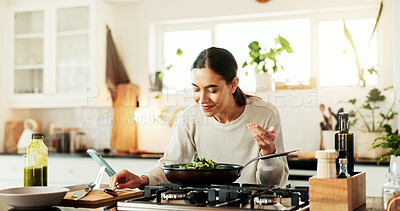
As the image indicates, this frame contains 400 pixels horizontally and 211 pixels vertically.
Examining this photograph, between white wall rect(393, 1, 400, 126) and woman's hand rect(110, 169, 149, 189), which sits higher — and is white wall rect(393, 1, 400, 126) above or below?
above

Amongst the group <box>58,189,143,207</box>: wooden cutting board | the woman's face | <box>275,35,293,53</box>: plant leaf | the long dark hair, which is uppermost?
<box>275,35,293,53</box>: plant leaf

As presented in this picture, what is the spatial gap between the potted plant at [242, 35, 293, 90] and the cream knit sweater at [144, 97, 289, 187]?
1.51 meters

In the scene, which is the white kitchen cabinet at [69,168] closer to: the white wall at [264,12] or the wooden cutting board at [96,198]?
the white wall at [264,12]

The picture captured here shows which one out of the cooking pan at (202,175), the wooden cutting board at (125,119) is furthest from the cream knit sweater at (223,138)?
the wooden cutting board at (125,119)

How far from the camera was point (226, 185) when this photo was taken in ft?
5.71

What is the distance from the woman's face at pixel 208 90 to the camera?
2.32 metres

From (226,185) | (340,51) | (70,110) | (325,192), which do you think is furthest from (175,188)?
(70,110)

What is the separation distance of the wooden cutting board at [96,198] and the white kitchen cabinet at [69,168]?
206 centimetres

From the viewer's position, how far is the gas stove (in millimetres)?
1438

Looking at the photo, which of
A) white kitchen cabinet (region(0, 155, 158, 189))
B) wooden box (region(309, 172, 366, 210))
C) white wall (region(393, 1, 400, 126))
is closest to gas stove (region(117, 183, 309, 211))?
wooden box (region(309, 172, 366, 210))

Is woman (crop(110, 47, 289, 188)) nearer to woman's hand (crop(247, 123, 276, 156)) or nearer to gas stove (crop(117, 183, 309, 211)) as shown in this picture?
woman's hand (crop(247, 123, 276, 156))

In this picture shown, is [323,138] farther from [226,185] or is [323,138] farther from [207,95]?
[226,185]

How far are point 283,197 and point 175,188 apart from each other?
38 cm

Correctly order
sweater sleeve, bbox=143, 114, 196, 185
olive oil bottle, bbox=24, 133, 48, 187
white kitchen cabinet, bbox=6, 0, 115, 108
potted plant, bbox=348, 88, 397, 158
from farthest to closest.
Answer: white kitchen cabinet, bbox=6, 0, 115, 108 → potted plant, bbox=348, 88, 397, 158 → sweater sleeve, bbox=143, 114, 196, 185 → olive oil bottle, bbox=24, 133, 48, 187
